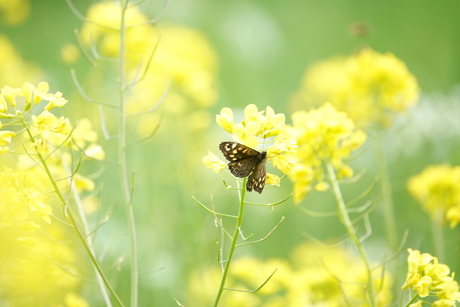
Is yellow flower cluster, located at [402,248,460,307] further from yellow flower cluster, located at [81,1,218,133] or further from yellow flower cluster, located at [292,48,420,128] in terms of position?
yellow flower cluster, located at [81,1,218,133]

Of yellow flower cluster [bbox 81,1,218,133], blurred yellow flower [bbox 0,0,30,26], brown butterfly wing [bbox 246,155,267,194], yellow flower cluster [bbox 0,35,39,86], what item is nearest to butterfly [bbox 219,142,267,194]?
brown butterfly wing [bbox 246,155,267,194]

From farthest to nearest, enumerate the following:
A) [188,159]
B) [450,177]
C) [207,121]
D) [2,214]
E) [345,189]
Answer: [345,189]
[188,159]
[207,121]
[450,177]
[2,214]

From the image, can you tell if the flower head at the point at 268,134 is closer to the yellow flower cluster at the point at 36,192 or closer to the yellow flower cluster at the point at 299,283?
the yellow flower cluster at the point at 36,192

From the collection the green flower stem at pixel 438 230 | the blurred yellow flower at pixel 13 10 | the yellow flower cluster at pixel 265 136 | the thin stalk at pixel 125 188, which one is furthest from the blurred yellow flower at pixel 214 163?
the blurred yellow flower at pixel 13 10

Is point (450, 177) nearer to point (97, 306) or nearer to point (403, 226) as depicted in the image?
point (403, 226)

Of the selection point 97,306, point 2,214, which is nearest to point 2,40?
point 97,306
